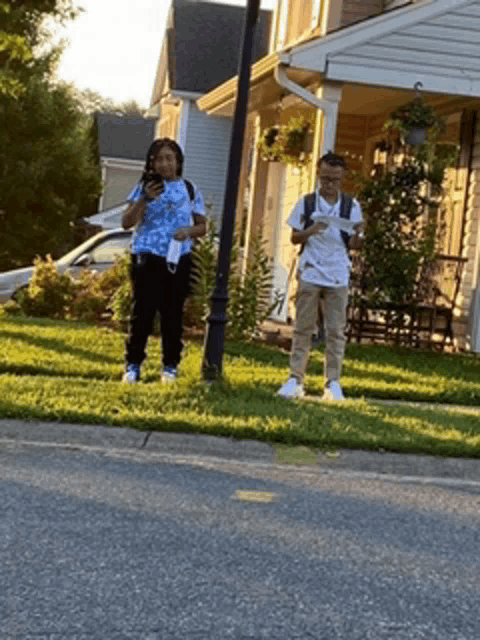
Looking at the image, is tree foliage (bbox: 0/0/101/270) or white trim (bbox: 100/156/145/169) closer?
tree foliage (bbox: 0/0/101/270)

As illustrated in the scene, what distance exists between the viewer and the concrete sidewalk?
7613 mm

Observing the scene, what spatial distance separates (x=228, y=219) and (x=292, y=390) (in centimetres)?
137

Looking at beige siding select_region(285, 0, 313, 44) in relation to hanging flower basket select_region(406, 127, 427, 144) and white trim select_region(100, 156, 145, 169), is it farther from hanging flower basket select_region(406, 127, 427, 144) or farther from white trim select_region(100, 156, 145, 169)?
white trim select_region(100, 156, 145, 169)

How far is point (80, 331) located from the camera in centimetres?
1431

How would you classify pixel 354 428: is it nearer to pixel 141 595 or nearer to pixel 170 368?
pixel 170 368

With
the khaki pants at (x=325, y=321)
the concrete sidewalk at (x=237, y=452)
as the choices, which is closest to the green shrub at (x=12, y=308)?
the khaki pants at (x=325, y=321)

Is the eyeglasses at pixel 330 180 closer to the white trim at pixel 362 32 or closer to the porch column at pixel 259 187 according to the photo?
the white trim at pixel 362 32

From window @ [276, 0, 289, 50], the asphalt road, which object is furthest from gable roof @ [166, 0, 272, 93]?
the asphalt road

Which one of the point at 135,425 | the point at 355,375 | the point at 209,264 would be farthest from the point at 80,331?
the point at 135,425

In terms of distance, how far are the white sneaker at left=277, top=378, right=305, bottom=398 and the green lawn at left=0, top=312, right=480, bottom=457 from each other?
0.12m

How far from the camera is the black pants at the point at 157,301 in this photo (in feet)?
32.2

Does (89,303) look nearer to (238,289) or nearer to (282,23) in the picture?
(238,289)

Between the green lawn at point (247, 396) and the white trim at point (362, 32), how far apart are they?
10.2 ft

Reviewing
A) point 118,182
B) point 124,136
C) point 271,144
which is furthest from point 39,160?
point 271,144
